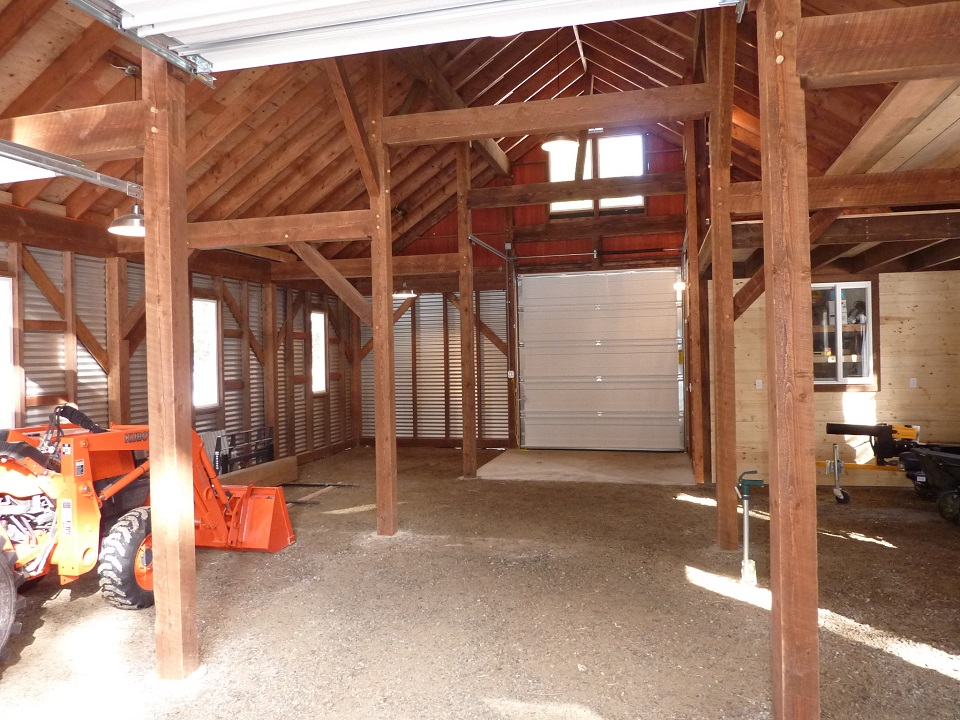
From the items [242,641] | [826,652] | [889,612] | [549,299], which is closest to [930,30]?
[826,652]

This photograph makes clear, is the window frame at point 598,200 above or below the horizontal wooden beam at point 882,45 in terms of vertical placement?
above

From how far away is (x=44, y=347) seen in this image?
6812mm

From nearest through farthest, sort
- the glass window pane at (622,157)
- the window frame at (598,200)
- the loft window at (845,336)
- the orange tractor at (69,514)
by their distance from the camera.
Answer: the orange tractor at (69,514)
the loft window at (845,336)
the window frame at (598,200)
the glass window pane at (622,157)

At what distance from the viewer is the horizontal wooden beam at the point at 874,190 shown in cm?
505

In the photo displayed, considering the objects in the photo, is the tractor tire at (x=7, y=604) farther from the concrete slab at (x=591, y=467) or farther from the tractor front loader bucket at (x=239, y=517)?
the concrete slab at (x=591, y=467)

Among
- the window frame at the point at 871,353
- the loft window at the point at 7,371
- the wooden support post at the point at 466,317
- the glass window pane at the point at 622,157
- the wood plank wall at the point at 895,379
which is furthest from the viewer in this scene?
the glass window pane at the point at 622,157

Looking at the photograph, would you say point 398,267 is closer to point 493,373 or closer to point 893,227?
point 493,373

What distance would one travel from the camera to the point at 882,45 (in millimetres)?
2562

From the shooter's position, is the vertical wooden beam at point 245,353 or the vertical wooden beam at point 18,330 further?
the vertical wooden beam at point 245,353

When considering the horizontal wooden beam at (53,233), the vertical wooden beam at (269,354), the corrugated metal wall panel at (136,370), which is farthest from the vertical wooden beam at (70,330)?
the vertical wooden beam at (269,354)

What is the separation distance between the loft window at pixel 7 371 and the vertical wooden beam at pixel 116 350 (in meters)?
1.14

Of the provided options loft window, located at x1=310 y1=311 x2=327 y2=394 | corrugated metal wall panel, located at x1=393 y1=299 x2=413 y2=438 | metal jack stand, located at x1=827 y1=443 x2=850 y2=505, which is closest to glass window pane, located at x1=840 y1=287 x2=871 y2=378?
metal jack stand, located at x1=827 y1=443 x2=850 y2=505

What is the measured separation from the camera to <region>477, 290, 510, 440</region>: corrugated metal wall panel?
1254 cm

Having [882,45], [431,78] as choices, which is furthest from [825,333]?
[882,45]
